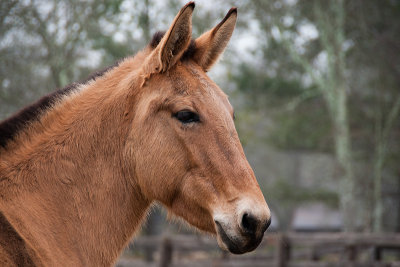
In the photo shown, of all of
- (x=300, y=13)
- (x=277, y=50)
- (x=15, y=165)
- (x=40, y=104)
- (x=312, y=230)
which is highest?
(x=40, y=104)

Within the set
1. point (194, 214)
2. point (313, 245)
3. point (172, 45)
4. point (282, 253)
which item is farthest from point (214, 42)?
point (282, 253)

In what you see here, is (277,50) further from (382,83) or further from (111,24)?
(111,24)

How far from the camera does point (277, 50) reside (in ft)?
61.9

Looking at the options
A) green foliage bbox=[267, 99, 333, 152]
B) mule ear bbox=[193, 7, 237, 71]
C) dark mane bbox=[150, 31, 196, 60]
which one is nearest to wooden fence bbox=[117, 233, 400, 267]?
mule ear bbox=[193, 7, 237, 71]

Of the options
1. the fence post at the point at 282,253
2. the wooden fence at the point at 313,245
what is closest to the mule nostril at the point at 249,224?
the wooden fence at the point at 313,245

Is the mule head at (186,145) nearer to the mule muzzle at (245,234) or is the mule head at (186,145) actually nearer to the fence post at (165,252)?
the mule muzzle at (245,234)

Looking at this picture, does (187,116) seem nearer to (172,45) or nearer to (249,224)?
(172,45)

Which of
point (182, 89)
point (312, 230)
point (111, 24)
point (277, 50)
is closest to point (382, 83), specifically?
point (277, 50)

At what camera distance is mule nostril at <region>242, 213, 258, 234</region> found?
2557mm

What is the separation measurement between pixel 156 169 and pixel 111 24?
7.09 m

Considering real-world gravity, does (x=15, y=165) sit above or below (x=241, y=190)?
above

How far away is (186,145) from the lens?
287 cm

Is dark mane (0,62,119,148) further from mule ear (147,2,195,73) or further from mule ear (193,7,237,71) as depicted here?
mule ear (193,7,237,71)

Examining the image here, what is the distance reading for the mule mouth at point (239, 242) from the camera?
8.46ft
